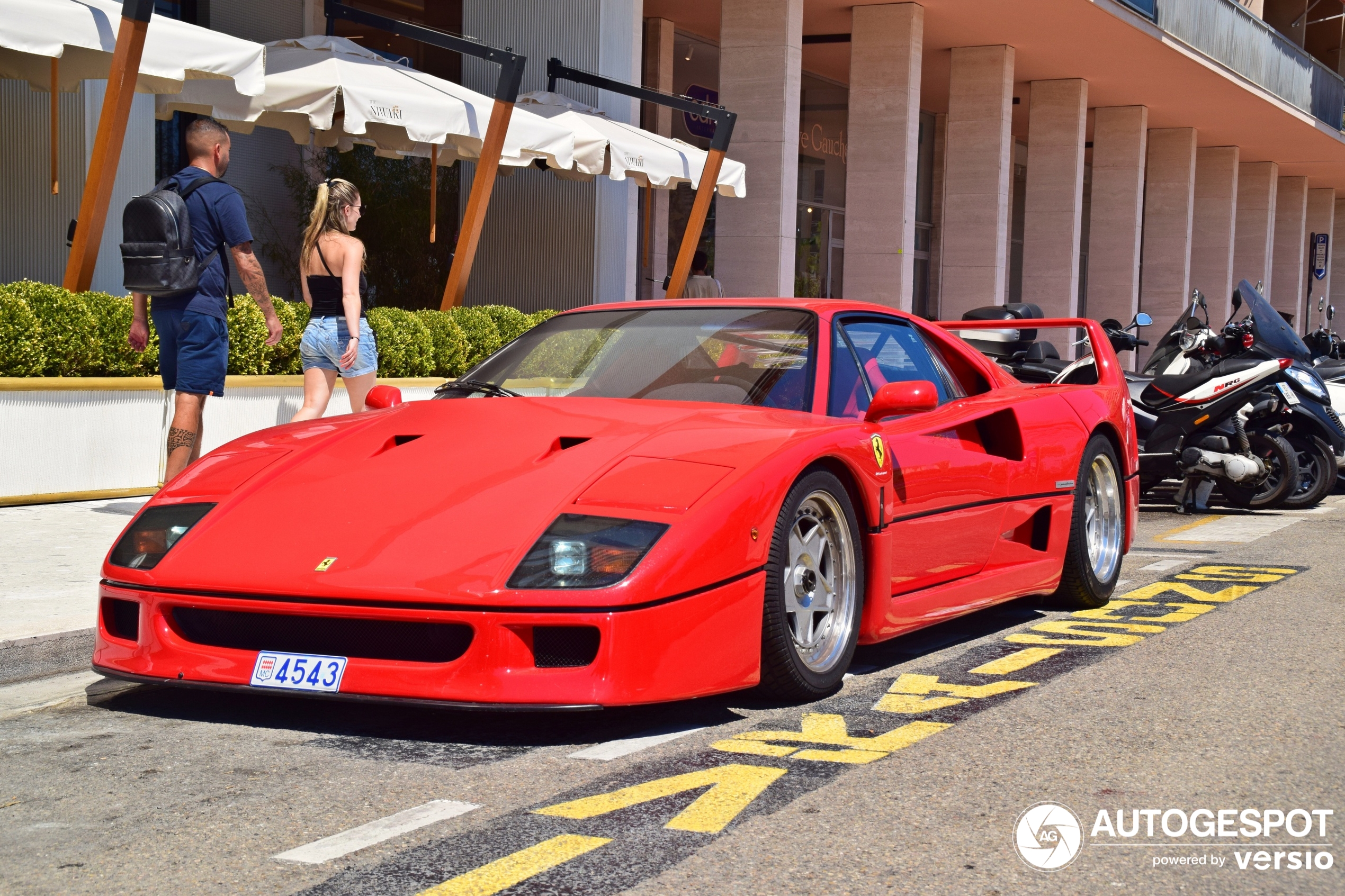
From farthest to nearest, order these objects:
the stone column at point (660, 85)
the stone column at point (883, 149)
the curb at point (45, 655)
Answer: the stone column at point (660, 85) → the stone column at point (883, 149) → the curb at point (45, 655)

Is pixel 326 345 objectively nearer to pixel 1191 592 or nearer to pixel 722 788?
pixel 1191 592

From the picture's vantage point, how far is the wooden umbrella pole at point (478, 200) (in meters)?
11.8

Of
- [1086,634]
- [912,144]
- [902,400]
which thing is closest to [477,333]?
[1086,634]

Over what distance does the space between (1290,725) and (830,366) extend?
1745 mm

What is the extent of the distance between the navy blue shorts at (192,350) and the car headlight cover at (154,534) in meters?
2.78

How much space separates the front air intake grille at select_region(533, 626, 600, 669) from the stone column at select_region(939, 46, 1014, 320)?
2074cm

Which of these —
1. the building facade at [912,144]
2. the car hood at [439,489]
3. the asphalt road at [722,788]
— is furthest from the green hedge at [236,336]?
the building facade at [912,144]

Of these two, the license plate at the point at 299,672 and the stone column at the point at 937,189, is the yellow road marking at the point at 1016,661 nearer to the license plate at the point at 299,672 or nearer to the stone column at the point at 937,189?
the license plate at the point at 299,672

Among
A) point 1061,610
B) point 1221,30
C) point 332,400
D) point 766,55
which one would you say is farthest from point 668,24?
point 1061,610

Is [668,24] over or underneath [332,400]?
over

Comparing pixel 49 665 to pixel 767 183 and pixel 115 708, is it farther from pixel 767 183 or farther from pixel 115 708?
pixel 767 183

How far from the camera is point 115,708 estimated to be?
14.0 ft

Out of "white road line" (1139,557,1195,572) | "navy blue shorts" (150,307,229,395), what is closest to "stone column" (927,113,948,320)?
"white road line" (1139,557,1195,572)

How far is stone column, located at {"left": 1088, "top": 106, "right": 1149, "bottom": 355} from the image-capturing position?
2925 centimetres
